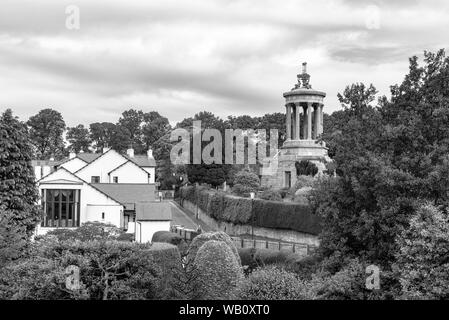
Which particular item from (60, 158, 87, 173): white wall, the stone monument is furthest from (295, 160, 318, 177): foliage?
(60, 158, 87, 173): white wall

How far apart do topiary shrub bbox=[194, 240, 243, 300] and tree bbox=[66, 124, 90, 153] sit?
11353cm

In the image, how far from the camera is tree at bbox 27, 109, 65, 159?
374 ft

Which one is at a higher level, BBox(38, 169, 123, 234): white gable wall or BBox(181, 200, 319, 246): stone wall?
BBox(38, 169, 123, 234): white gable wall

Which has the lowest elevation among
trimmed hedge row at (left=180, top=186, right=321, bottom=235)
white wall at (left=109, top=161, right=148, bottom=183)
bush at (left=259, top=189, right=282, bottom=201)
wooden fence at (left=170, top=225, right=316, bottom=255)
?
wooden fence at (left=170, top=225, right=316, bottom=255)

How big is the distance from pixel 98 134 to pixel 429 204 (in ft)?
401

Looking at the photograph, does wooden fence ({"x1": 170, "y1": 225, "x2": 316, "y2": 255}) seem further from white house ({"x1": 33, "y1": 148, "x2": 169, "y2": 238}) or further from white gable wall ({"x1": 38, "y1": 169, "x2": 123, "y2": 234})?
white house ({"x1": 33, "y1": 148, "x2": 169, "y2": 238})

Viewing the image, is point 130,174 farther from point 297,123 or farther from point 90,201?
point 297,123

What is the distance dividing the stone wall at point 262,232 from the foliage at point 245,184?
16.3 ft

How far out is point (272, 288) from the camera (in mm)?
18094

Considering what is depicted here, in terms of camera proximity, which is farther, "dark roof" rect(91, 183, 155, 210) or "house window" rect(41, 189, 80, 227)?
"dark roof" rect(91, 183, 155, 210)

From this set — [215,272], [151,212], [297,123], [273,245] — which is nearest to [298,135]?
[297,123]

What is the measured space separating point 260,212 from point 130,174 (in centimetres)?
1561

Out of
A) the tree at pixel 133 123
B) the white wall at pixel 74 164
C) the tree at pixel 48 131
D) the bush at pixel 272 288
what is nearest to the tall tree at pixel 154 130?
the tree at pixel 133 123
